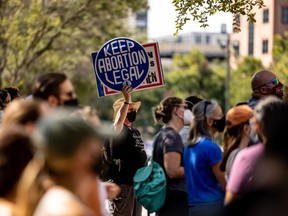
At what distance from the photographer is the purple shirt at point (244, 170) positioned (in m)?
6.42

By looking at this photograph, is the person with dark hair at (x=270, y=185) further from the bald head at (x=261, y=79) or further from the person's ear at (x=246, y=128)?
the bald head at (x=261, y=79)

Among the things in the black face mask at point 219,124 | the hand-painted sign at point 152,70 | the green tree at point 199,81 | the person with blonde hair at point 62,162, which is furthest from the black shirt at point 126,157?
the green tree at point 199,81

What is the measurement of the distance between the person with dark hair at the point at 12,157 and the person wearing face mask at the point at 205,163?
2.49 metres

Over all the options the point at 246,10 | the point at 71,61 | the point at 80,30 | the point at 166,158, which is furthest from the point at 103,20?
the point at 166,158

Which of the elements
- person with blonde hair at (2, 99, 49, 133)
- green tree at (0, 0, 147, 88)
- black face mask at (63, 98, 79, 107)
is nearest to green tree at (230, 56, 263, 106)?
green tree at (0, 0, 147, 88)

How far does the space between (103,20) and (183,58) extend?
59.8m

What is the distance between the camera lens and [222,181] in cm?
767

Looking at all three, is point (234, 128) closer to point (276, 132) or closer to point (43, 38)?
point (276, 132)

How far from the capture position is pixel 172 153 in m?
8.96

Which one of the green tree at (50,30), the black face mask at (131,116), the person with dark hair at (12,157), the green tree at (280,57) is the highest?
the person with dark hair at (12,157)

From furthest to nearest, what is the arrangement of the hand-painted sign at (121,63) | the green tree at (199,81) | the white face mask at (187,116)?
the green tree at (199,81) → the hand-painted sign at (121,63) → the white face mask at (187,116)

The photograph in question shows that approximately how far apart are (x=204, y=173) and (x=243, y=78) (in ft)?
229

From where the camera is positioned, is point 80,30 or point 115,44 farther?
point 80,30

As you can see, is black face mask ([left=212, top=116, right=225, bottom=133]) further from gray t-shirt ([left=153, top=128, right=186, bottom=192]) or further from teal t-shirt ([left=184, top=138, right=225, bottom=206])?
gray t-shirt ([left=153, top=128, right=186, bottom=192])
